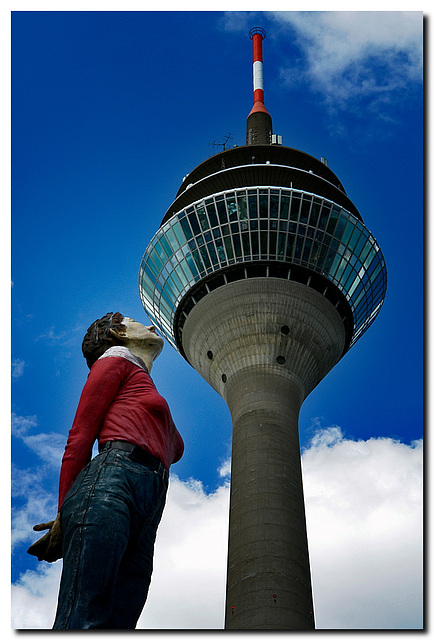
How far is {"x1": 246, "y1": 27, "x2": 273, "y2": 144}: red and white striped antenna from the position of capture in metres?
47.6

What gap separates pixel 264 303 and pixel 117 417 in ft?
101

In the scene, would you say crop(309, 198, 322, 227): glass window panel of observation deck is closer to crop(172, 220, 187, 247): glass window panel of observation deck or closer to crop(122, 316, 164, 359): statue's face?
crop(172, 220, 187, 247): glass window panel of observation deck

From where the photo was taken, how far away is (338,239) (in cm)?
3966

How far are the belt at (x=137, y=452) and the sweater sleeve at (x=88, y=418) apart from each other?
16 cm

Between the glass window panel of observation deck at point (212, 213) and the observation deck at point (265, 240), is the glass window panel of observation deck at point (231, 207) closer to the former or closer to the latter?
the observation deck at point (265, 240)

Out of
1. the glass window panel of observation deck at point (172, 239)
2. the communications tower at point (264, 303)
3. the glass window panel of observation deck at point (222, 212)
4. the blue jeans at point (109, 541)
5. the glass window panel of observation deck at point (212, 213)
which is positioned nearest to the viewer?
the blue jeans at point (109, 541)

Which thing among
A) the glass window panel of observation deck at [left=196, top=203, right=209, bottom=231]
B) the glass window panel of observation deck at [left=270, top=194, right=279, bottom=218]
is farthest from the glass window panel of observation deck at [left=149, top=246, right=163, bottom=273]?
the glass window panel of observation deck at [left=270, top=194, right=279, bottom=218]

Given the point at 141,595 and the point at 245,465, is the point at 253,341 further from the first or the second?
the point at 141,595

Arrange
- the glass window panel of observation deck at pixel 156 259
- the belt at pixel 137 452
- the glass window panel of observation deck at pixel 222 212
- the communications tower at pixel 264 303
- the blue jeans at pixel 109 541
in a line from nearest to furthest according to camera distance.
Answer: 1. the blue jeans at pixel 109 541
2. the belt at pixel 137 452
3. the communications tower at pixel 264 303
4. the glass window panel of observation deck at pixel 222 212
5. the glass window panel of observation deck at pixel 156 259

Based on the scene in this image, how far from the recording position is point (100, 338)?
698 cm

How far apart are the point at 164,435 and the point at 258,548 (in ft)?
79.3

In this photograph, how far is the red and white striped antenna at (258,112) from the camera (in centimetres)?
4759

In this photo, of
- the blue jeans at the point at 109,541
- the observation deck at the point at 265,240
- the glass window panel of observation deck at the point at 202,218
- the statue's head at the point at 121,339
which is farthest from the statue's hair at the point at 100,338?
the glass window panel of observation deck at the point at 202,218

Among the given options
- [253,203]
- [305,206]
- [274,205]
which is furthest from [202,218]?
[305,206]
